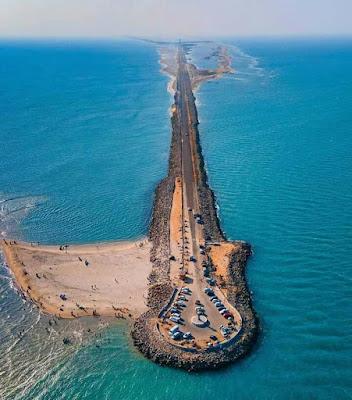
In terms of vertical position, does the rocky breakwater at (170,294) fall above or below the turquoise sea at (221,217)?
above

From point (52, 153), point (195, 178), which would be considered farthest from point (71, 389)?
point (52, 153)

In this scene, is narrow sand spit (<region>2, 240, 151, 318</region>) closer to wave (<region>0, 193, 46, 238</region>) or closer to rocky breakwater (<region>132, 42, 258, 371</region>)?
rocky breakwater (<region>132, 42, 258, 371</region>)

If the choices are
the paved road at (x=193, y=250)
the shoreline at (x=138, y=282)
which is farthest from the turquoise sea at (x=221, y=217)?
the paved road at (x=193, y=250)

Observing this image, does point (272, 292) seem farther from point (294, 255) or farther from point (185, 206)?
point (185, 206)

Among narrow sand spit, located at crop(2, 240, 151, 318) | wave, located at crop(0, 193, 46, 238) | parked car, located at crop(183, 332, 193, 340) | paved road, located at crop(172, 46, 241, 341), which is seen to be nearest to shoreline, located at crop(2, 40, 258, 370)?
narrow sand spit, located at crop(2, 240, 151, 318)

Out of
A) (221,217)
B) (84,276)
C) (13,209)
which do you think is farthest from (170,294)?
(13,209)

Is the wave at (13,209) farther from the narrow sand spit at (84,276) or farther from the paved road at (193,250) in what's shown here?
the paved road at (193,250)
